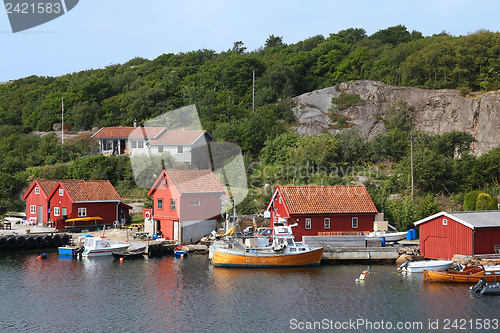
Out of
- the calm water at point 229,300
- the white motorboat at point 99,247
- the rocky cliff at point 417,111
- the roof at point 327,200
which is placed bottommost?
the calm water at point 229,300

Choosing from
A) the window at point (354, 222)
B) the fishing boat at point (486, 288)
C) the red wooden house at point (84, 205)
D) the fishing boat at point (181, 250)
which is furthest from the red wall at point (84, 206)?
the fishing boat at point (486, 288)

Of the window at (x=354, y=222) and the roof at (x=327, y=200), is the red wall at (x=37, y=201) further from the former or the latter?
the window at (x=354, y=222)

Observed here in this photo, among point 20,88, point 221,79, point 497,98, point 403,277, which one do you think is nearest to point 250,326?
point 403,277

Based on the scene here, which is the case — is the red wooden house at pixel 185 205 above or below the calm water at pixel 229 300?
above

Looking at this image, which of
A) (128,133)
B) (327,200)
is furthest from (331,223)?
(128,133)

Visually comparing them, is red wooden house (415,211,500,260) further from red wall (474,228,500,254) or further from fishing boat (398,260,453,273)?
fishing boat (398,260,453,273)

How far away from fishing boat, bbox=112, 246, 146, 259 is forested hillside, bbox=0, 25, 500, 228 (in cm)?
1251


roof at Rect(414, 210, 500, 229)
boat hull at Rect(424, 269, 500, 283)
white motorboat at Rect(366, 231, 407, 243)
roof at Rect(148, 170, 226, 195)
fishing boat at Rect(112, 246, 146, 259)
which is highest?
roof at Rect(148, 170, 226, 195)

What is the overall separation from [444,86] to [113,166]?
49232 mm

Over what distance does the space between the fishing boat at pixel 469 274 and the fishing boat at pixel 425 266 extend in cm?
130

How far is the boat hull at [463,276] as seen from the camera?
105ft

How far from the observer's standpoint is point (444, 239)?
37.5m

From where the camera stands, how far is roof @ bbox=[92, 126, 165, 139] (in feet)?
231

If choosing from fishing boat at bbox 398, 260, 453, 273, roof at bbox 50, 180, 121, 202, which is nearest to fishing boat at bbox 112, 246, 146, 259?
roof at bbox 50, 180, 121, 202
